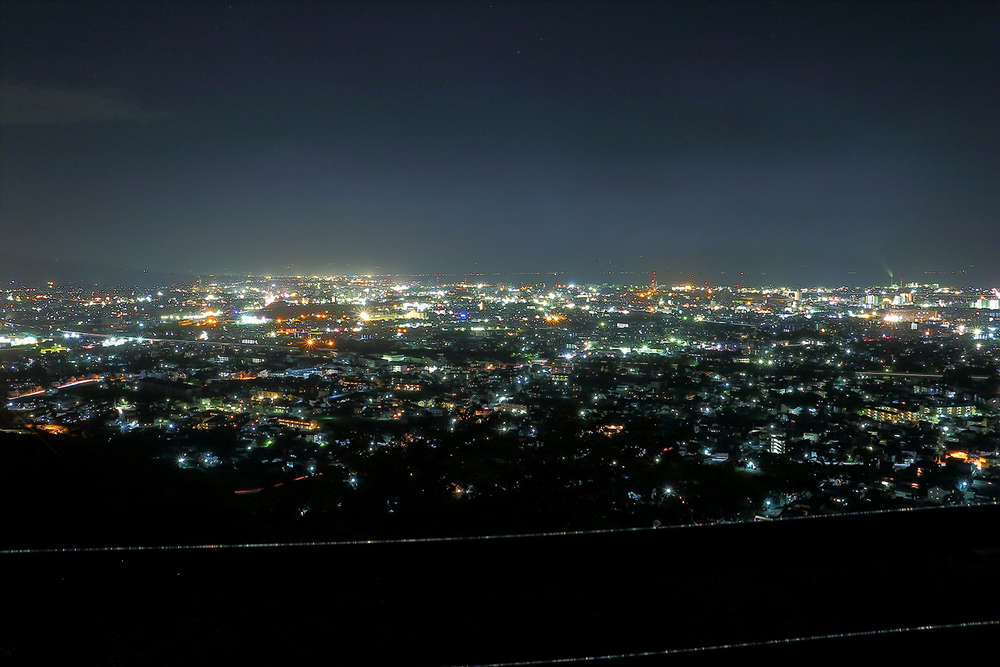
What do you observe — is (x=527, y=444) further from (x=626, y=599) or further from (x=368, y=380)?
(x=368, y=380)

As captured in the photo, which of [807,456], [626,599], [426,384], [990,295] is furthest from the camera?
[990,295]

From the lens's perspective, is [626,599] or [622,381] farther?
[622,381]

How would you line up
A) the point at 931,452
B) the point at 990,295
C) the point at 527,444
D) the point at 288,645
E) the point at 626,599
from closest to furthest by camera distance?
1. the point at 288,645
2. the point at 626,599
3. the point at 527,444
4. the point at 931,452
5. the point at 990,295

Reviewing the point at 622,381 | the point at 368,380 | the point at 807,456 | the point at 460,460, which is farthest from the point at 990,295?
the point at 460,460

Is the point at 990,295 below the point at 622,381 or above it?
above

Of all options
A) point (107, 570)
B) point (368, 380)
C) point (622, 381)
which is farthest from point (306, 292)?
point (107, 570)

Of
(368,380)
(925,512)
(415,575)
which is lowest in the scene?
(368,380)
